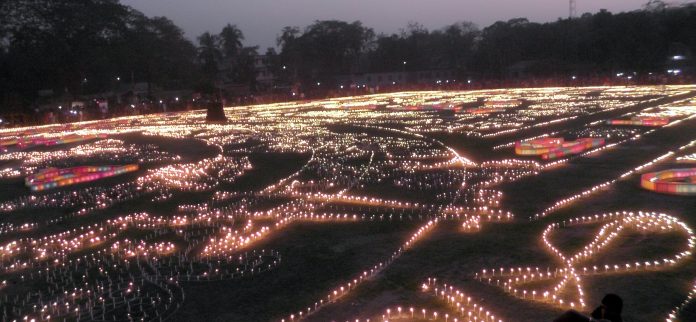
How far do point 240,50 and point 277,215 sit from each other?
92.5m

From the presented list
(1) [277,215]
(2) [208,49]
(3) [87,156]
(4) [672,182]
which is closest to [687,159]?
(4) [672,182]

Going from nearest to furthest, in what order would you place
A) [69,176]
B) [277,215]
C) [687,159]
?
[277,215], [687,159], [69,176]

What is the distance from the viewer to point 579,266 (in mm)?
8477

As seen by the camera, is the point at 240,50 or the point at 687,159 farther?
the point at 240,50

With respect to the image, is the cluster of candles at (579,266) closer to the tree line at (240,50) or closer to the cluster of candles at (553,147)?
the cluster of candles at (553,147)

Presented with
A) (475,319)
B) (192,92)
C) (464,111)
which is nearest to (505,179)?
(475,319)

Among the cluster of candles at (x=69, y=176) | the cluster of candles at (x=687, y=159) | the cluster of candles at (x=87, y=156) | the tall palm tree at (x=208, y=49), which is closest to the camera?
the cluster of candles at (x=687, y=159)

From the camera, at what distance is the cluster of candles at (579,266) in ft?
24.9

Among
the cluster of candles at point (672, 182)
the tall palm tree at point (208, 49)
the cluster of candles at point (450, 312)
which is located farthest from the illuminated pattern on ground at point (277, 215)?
the tall palm tree at point (208, 49)

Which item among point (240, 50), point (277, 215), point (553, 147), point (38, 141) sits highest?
point (240, 50)

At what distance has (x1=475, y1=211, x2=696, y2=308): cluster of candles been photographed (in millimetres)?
7596

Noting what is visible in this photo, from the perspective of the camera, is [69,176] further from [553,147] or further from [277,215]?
[553,147]

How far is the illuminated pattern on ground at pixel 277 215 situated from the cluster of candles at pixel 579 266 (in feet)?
0.09

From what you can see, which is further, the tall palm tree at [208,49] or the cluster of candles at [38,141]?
the tall palm tree at [208,49]
